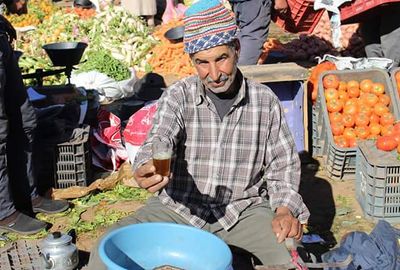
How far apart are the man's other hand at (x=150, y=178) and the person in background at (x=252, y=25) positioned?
3.93 meters

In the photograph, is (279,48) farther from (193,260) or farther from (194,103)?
(193,260)

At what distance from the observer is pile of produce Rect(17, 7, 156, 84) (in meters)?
9.89

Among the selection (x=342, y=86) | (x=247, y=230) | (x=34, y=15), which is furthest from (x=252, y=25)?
(x=34, y=15)

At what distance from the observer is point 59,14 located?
11.4m

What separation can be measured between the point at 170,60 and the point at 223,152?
21.6 ft

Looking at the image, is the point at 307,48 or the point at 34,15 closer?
the point at 307,48

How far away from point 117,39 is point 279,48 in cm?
261

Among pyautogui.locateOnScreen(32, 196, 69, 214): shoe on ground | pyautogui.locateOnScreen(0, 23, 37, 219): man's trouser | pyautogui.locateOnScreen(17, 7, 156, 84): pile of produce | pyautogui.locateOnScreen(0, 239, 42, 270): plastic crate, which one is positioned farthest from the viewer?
pyautogui.locateOnScreen(17, 7, 156, 84): pile of produce

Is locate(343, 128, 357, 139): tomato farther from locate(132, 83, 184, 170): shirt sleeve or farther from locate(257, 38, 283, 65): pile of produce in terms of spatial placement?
locate(257, 38, 283, 65): pile of produce

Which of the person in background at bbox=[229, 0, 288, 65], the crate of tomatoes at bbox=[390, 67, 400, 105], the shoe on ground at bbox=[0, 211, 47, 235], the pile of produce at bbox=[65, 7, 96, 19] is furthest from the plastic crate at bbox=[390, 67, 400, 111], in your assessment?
the pile of produce at bbox=[65, 7, 96, 19]

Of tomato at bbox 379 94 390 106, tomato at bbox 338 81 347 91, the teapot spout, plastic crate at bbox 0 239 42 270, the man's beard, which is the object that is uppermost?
the man's beard

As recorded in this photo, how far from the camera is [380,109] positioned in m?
5.95

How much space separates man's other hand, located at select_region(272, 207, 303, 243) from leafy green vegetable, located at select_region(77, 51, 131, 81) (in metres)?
5.76

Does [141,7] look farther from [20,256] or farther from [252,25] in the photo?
[20,256]
